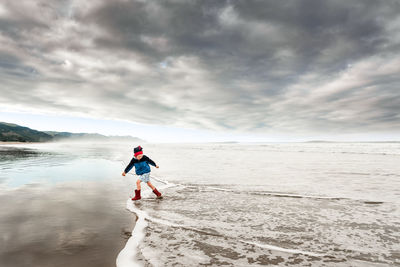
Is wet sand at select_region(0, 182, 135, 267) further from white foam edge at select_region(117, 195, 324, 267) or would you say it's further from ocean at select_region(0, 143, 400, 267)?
white foam edge at select_region(117, 195, 324, 267)

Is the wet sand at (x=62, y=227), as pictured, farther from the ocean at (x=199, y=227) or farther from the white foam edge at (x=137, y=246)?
the white foam edge at (x=137, y=246)

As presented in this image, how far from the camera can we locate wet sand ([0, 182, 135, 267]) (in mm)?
3441

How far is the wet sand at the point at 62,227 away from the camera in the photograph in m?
3.44

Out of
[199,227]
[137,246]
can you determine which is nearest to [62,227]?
[137,246]

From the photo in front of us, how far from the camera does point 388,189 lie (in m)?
9.15

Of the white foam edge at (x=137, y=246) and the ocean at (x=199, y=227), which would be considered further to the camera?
the ocean at (x=199, y=227)

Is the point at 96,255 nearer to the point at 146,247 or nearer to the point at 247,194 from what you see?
the point at 146,247

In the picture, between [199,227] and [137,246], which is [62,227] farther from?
[199,227]

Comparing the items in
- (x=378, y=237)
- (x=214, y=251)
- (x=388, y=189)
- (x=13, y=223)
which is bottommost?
(x=13, y=223)

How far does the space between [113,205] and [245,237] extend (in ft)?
13.9

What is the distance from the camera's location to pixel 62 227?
15.4 ft

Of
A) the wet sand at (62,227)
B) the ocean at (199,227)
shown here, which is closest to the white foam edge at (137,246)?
the ocean at (199,227)

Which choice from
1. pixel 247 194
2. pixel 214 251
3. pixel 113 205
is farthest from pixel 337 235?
pixel 113 205

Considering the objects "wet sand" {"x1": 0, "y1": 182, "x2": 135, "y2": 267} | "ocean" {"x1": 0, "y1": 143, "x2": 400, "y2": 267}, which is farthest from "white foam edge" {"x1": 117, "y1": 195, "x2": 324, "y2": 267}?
"wet sand" {"x1": 0, "y1": 182, "x2": 135, "y2": 267}
